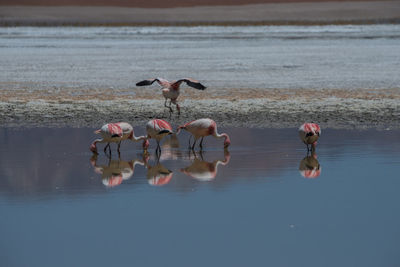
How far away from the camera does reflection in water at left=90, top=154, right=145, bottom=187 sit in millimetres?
8125

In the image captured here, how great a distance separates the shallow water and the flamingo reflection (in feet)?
0.03

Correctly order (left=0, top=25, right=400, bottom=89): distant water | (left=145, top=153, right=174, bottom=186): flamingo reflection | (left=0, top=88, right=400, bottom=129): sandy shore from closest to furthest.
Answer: (left=145, top=153, right=174, bottom=186): flamingo reflection, (left=0, top=88, right=400, bottom=129): sandy shore, (left=0, top=25, right=400, bottom=89): distant water

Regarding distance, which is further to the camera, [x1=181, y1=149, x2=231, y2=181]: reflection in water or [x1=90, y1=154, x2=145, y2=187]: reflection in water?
[x1=181, y1=149, x2=231, y2=181]: reflection in water

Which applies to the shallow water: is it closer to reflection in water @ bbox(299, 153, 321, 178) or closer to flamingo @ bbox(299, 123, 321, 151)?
reflection in water @ bbox(299, 153, 321, 178)

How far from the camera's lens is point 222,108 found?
549 inches

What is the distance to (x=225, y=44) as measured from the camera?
32125mm

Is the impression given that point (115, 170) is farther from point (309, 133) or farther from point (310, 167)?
point (309, 133)

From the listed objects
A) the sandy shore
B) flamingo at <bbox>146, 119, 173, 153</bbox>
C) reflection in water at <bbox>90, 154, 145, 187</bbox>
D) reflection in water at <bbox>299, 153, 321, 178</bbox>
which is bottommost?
the sandy shore

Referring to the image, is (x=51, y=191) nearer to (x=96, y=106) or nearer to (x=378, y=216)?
(x=378, y=216)

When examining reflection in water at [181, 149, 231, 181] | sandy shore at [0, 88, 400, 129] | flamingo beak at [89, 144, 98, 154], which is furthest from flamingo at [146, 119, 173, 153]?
sandy shore at [0, 88, 400, 129]

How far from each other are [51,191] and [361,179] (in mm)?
2998

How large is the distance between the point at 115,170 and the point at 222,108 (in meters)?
5.50

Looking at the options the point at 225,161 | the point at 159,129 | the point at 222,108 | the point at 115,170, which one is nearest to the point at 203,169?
the point at 225,161

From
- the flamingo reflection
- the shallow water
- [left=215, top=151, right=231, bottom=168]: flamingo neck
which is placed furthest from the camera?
[left=215, top=151, right=231, bottom=168]: flamingo neck
